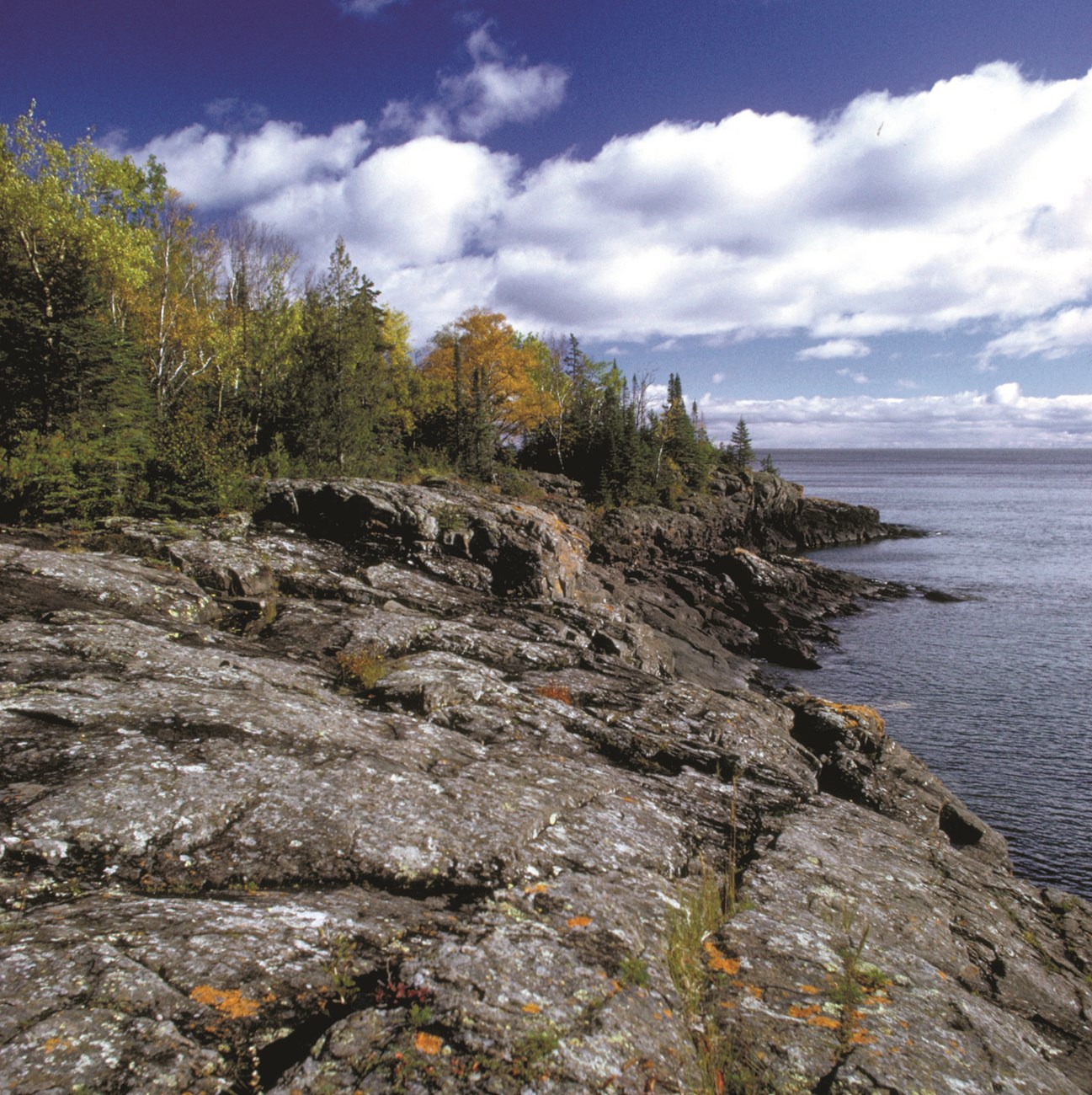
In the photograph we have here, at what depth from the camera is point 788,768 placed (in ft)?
39.4

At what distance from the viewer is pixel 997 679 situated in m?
31.0

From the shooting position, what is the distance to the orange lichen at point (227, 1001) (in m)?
4.17

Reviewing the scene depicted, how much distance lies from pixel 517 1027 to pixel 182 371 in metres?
38.7

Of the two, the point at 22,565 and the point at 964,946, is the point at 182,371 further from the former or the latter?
the point at 964,946

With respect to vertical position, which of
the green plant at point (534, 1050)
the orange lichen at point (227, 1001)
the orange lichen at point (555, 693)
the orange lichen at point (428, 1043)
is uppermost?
the orange lichen at point (227, 1001)

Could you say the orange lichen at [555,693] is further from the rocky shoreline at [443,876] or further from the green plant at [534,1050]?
the green plant at [534,1050]

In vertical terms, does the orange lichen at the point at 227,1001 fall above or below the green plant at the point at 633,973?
above

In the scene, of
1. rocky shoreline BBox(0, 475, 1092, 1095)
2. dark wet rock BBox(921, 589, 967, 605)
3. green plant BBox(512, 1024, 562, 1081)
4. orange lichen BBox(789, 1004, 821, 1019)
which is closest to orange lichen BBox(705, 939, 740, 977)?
rocky shoreline BBox(0, 475, 1092, 1095)

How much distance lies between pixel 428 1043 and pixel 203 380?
127 ft

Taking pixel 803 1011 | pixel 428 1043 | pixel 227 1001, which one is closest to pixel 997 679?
pixel 803 1011

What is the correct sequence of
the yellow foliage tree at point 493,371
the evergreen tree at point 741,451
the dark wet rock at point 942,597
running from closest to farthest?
the dark wet rock at point 942,597, the yellow foliage tree at point 493,371, the evergreen tree at point 741,451

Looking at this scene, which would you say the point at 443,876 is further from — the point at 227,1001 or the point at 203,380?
the point at 203,380

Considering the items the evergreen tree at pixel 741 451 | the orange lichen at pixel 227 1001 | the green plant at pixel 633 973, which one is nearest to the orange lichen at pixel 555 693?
the green plant at pixel 633 973

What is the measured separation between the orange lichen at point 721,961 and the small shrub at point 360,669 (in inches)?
270
